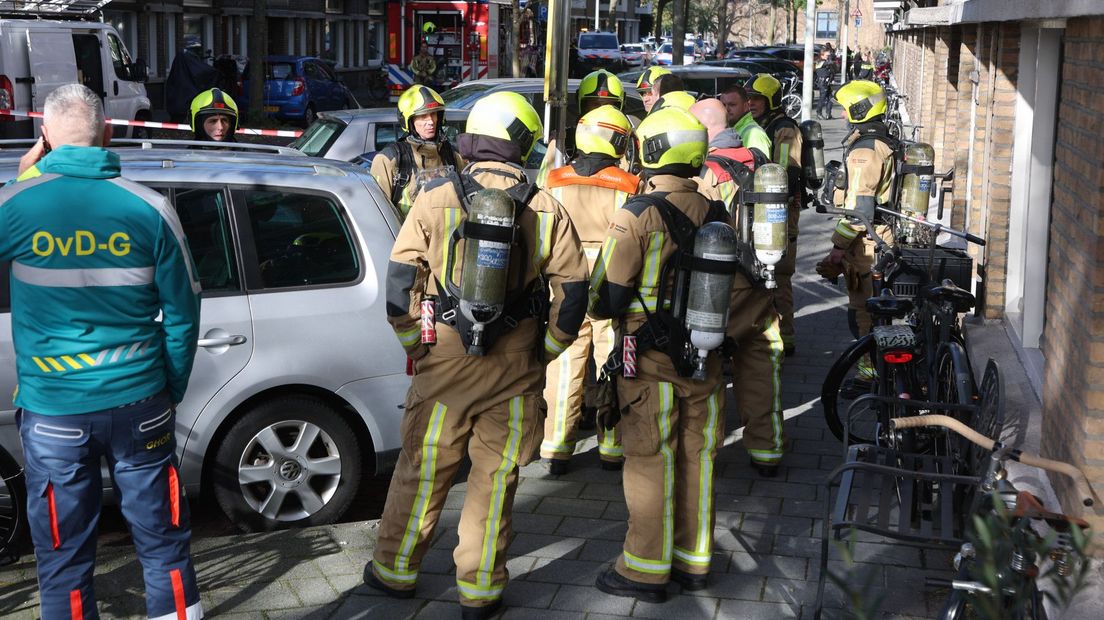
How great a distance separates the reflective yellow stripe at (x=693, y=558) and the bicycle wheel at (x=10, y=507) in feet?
8.30

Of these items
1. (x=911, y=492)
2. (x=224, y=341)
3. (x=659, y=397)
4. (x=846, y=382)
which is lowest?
(x=846, y=382)

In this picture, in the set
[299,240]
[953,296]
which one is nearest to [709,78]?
[953,296]

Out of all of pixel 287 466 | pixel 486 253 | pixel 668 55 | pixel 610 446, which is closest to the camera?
pixel 486 253

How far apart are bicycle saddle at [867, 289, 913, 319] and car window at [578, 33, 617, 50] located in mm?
46096

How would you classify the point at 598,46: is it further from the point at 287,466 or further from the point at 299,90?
the point at 287,466

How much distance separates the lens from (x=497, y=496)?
4578 mm

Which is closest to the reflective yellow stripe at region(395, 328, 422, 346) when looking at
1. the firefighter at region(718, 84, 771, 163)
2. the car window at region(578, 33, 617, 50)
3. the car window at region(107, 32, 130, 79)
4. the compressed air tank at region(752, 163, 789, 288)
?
the compressed air tank at region(752, 163, 789, 288)

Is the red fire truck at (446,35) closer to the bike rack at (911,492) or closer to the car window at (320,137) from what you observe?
the car window at (320,137)

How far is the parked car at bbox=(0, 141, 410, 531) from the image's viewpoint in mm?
5297

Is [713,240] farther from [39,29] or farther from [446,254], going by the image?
[39,29]

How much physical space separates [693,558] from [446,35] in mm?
36878

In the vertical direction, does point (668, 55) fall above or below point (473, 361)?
above

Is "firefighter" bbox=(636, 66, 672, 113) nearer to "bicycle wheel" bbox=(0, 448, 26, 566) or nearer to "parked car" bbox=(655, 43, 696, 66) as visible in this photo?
"bicycle wheel" bbox=(0, 448, 26, 566)

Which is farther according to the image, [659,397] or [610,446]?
[610,446]
